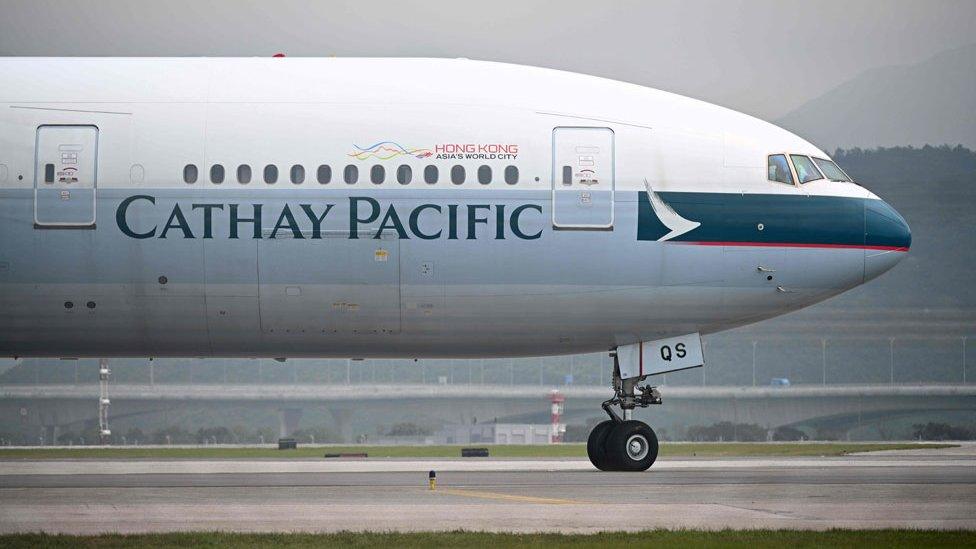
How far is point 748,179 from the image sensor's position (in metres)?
22.8

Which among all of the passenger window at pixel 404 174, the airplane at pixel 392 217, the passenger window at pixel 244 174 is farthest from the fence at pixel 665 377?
the passenger window at pixel 404 174

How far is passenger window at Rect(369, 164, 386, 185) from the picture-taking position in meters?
22.0

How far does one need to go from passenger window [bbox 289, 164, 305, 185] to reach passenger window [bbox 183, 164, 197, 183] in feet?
5.45

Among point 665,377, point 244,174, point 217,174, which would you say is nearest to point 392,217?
point 244,174

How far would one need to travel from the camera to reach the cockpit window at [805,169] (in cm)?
2320

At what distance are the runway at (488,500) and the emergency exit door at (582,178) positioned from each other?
15.1ft

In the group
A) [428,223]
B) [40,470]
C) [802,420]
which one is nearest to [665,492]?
[428,223]

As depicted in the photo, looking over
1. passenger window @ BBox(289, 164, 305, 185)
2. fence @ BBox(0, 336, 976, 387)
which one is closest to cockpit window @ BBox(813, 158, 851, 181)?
passenger window @ BBox(289, 164, 305, 185)

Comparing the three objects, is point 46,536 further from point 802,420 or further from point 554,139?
point 802,420

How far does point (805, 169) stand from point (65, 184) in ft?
43.3

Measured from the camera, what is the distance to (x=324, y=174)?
866 inches

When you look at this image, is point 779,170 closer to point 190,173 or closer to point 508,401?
point 190,173

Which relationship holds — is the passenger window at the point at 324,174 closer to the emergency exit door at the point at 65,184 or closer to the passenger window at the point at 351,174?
the passenger window at the point at 351,174

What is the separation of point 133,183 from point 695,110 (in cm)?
1019
